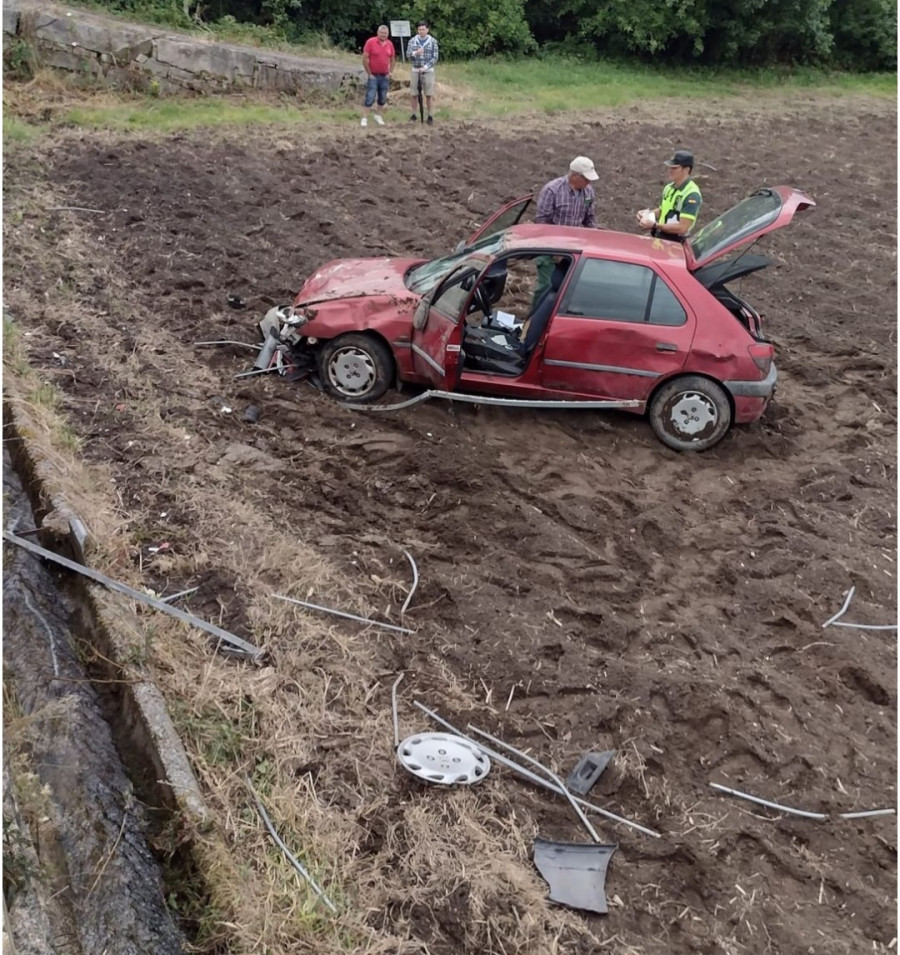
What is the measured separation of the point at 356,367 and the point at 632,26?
24073mm

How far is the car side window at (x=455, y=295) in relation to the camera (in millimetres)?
7411

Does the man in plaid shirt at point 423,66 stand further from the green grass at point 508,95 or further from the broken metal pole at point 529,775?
the broken metal pole at point 529,775

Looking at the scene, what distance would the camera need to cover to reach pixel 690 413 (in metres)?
7.74

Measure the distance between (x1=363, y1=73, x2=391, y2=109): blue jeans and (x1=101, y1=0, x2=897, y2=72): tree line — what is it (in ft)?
20.2

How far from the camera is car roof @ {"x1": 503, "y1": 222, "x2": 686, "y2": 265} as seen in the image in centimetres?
750

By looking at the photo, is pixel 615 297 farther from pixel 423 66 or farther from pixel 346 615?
pixel 423 66

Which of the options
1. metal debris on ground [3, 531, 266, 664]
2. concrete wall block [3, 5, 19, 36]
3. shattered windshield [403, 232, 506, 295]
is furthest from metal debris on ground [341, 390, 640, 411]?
concrete wall block [3, 5, 19, 36]

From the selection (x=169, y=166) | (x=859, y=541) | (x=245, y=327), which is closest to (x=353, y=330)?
(x=245, y=327)

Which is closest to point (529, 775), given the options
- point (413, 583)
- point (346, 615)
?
point (346, 615)

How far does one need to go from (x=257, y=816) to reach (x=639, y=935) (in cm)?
184

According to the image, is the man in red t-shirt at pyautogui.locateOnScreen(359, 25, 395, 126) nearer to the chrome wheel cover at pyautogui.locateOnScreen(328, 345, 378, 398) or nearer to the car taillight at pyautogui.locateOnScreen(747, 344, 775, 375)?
the chrome wheel cover at pyautogui.locateOnScreen(328, 345, 378, 398)

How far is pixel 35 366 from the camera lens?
8266 mm

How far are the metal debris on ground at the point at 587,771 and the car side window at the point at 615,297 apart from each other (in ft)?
12.4

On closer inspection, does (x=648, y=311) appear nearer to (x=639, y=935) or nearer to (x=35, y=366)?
(x=639, y=935)
